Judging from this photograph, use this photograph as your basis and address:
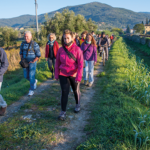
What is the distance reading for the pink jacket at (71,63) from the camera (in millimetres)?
3412

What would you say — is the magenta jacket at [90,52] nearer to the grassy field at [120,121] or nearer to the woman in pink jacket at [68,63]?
→ the grassy field at [120,121]

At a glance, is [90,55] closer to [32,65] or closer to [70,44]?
[32,65]

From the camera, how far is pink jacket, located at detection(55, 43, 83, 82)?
3.41m

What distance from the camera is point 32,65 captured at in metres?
5.04

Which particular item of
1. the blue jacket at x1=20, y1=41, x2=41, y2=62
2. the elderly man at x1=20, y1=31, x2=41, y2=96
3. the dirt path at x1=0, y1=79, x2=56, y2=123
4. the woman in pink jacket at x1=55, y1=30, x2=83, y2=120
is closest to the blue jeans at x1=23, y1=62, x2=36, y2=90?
the elderly man at x1=20, y1=31, x2=41, y2=96

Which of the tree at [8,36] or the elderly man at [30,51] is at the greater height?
the tree at [8,36]

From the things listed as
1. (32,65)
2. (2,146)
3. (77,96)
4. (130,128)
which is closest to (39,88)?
(32,65)

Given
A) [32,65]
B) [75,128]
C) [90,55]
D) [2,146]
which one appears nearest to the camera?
[2,146]

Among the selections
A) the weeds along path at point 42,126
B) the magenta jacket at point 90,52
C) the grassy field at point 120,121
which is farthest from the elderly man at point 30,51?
the grassy field at point 120,121

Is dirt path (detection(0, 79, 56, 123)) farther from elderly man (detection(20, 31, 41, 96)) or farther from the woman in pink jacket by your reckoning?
the woman in pink jacket

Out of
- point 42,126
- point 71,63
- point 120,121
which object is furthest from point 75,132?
point 71,63

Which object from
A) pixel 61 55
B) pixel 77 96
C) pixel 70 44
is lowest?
pixel 77 96

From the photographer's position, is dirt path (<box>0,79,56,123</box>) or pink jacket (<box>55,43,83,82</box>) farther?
dirt path (<box>0,79,56,123</box>)

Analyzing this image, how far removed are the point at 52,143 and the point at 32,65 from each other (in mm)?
2841
